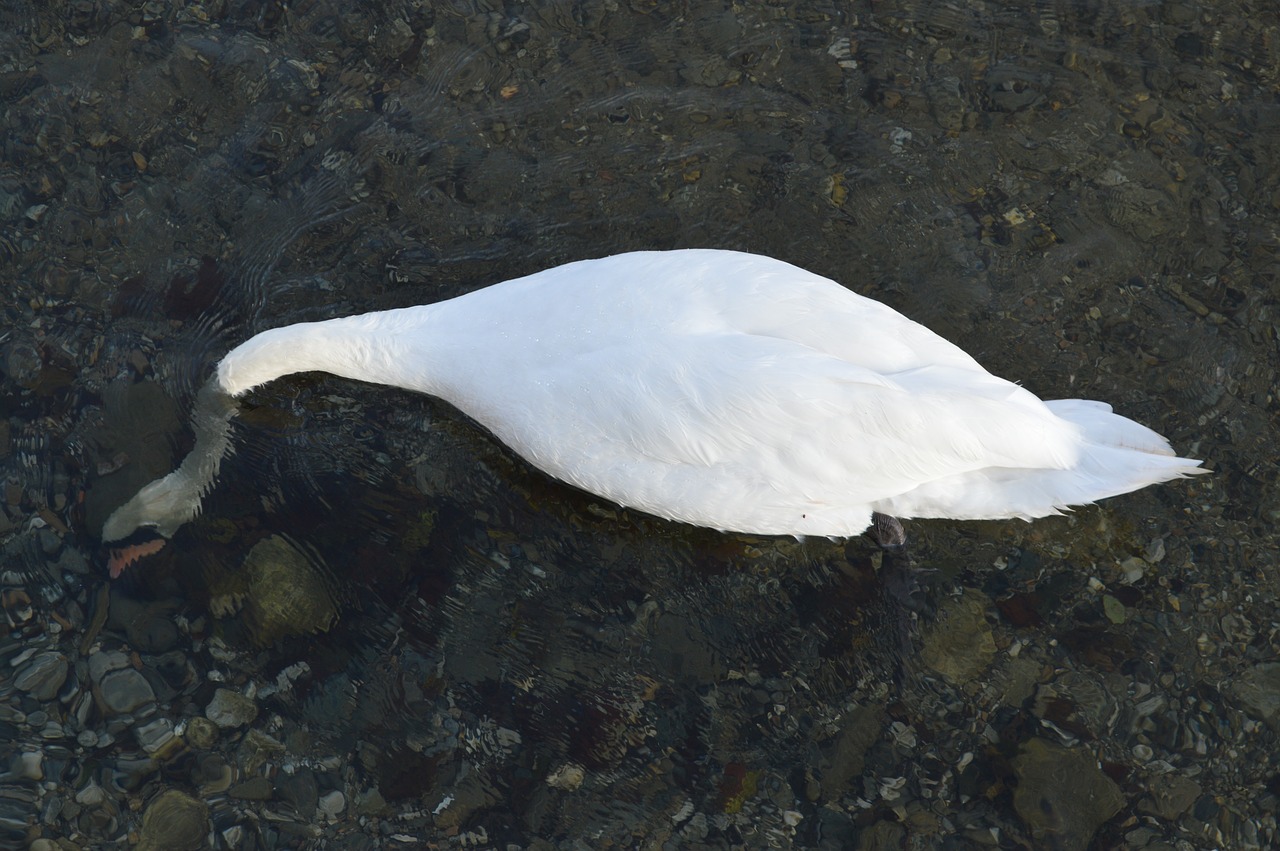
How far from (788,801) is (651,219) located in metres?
3.37

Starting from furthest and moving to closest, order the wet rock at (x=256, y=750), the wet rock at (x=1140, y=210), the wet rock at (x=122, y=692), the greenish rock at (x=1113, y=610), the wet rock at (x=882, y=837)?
the wet rock at (x=1140, y=210), the greenish rock at (x=1113, y=610), the wet rock at (x=122, y=692), the wet rock at (x=256, y=750), the wet rock at (x=882, y=837)

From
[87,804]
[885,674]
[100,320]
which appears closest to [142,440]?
[100,320]

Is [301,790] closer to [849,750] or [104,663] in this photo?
[104,663]

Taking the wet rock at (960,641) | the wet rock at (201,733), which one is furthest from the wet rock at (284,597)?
the wet rock at (960,641)

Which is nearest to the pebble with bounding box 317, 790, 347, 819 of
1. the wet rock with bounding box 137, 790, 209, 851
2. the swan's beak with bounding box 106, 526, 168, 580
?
the wet rock with bounding box 137, 790, 209, 851

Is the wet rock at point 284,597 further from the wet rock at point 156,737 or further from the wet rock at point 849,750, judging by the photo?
the wet rock at point 849,750

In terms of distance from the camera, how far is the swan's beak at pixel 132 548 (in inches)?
216

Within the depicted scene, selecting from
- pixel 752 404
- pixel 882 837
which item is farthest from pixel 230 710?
pixel 882 837

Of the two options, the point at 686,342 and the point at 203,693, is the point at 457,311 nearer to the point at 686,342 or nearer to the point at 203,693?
the point at 686,342

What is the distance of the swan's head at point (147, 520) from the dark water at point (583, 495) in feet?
0.31

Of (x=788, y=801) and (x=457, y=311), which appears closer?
(x=788, y=801)

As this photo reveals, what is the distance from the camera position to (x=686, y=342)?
4.82m

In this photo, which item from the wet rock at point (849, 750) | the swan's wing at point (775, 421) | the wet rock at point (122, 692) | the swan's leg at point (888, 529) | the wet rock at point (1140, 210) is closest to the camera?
the swan's wing at point (775, 421)

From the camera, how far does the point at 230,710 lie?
5.19m
